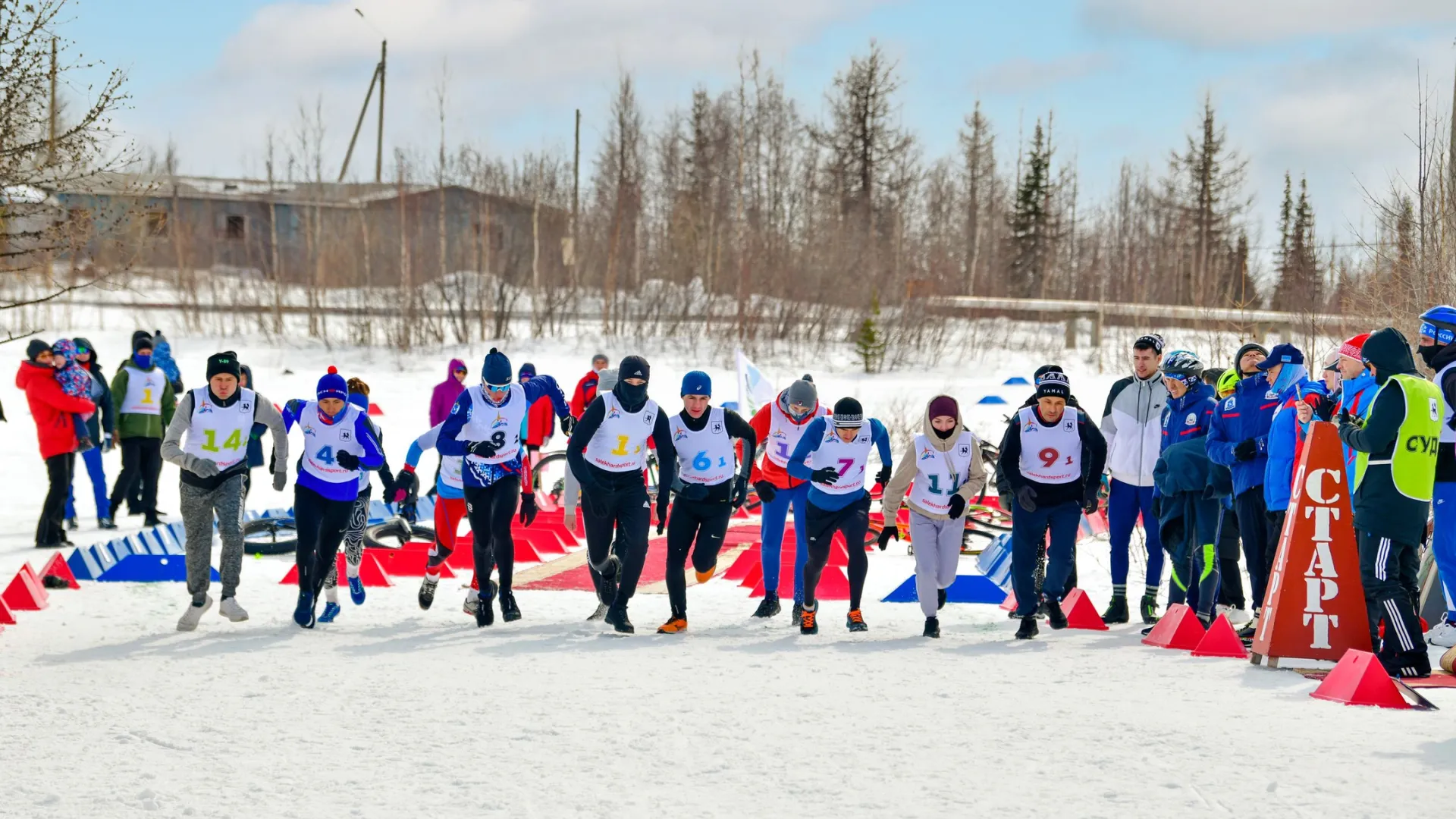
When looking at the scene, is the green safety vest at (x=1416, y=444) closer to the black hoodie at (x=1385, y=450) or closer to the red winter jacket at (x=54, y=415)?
the black hoodie at (x=1385, y=450)

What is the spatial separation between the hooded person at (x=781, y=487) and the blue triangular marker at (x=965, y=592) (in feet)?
3.15

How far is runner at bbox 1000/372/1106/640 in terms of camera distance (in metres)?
9.16

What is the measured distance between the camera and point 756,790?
17.7 ft

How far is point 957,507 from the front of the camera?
913cm

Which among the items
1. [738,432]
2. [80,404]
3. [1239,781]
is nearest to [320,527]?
[738,432]

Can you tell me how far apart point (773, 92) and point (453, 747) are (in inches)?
1580

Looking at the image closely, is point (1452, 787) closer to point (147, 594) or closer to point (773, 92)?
point (147, 594)

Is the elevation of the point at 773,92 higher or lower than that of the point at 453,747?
higher

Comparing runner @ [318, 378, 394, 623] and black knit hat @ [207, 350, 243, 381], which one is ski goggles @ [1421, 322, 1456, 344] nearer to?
runner @ [318, 378, 394, 623]

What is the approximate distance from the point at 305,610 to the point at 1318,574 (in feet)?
20.7

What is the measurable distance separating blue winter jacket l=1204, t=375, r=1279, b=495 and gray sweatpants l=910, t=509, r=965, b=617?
173 centimetres

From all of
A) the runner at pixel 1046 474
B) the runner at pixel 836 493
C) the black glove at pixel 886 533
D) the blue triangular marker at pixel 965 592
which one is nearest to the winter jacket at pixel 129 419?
the runner at pixel 836 493

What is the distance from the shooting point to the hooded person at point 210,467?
9.29 m

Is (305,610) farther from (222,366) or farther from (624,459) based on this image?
(624,459)
